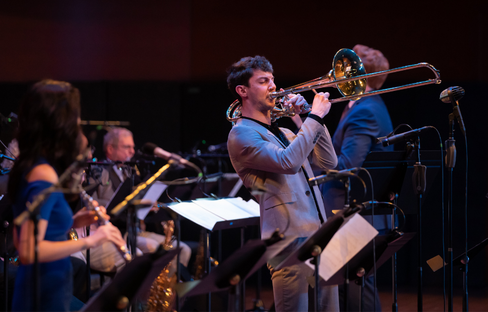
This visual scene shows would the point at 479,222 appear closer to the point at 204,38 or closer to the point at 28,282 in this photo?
the point at 204,38

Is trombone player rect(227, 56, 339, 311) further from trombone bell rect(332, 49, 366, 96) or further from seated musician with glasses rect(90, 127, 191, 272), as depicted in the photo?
seated musician with glasses rect(90, 127, 191, 272)

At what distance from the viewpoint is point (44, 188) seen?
5.75 feet

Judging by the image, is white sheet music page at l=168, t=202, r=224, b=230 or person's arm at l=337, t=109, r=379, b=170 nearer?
white sheet music page at l=168, t=202, r=224, b=230

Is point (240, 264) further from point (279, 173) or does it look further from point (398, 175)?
point (398, 175)

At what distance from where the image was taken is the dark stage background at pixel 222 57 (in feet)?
17.7

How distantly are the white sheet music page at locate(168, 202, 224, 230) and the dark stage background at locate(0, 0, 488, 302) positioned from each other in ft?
8.82

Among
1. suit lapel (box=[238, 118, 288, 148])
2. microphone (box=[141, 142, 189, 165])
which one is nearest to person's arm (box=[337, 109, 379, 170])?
suit lapel (box=[238, 118, 288, 148])

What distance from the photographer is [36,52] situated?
5812 millimetres

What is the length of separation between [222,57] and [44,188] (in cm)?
445

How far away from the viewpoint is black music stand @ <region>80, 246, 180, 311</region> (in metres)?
1.63

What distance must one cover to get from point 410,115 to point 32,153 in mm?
4512

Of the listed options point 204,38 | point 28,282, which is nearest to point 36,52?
point 204,38

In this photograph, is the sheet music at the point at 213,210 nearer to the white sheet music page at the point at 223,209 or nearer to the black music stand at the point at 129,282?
the white sheet music page at the point at 223,209

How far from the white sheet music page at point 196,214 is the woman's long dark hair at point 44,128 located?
0.96 m
